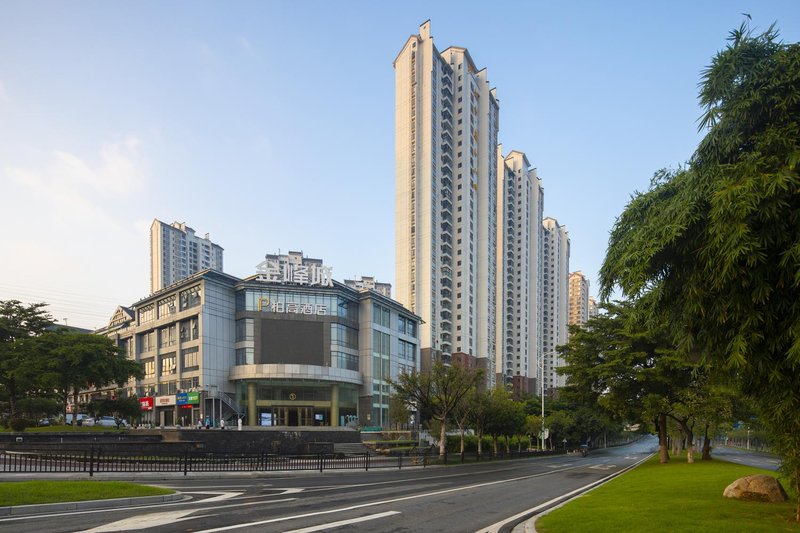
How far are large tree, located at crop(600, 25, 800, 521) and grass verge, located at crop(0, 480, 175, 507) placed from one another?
15094 millimetres

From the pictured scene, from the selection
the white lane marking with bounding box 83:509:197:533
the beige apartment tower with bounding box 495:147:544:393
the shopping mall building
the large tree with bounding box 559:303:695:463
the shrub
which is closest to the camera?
the white lane marking with bounding box 83:509:197:533

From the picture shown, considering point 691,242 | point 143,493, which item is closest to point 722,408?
point 691,242

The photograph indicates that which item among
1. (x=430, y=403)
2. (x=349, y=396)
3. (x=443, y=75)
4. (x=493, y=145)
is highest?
(x=443, y=75)

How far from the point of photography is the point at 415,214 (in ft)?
384

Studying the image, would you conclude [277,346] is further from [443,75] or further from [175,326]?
[443,75]

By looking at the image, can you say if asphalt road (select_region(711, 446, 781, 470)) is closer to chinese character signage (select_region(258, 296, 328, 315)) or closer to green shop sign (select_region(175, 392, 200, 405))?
chinese character signage (select_region(258, 296, 328, 315))

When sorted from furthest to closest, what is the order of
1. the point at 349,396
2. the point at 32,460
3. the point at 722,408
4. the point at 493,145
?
the point at 493,145
the point at 349,396
the point at 722,408
the point at 32,460

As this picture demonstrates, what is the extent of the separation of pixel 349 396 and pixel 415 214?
52231mm

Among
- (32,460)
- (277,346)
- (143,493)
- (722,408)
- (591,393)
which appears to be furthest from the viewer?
(277,346)

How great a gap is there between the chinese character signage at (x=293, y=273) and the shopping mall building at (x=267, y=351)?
146 millimetres

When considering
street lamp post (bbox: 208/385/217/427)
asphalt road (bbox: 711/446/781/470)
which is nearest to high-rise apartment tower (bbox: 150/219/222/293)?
street lamp post (bbox: 208/385/217/427)

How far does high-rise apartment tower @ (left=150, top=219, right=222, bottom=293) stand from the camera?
16338cm

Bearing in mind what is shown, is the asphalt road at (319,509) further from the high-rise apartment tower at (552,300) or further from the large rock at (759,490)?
the high-rise apartment tower at (552,300)

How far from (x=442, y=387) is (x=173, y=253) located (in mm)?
147364
